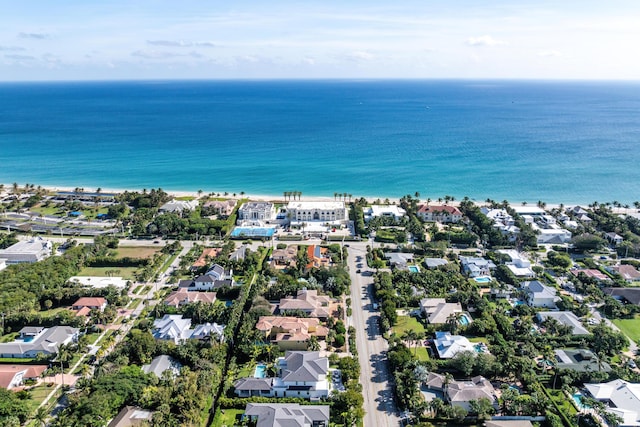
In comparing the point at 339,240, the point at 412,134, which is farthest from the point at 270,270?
the point at 412,134

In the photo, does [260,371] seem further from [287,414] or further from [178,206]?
[178,206]

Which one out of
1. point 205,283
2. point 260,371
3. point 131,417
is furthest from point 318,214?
point 131,417

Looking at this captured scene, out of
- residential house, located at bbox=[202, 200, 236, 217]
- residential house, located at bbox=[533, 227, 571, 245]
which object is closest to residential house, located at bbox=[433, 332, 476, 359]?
residential house, located at bbox=[533, 227, 571, 245]

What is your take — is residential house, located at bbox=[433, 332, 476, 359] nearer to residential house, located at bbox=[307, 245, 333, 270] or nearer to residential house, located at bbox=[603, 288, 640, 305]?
residential house, located at bbox=[307, 245, 333, 270]

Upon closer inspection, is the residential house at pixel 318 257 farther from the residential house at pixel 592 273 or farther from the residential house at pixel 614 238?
the residential house at pixel 614 238

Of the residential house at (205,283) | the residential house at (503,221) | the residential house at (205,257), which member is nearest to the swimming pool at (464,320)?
the residential house at (205,283)
